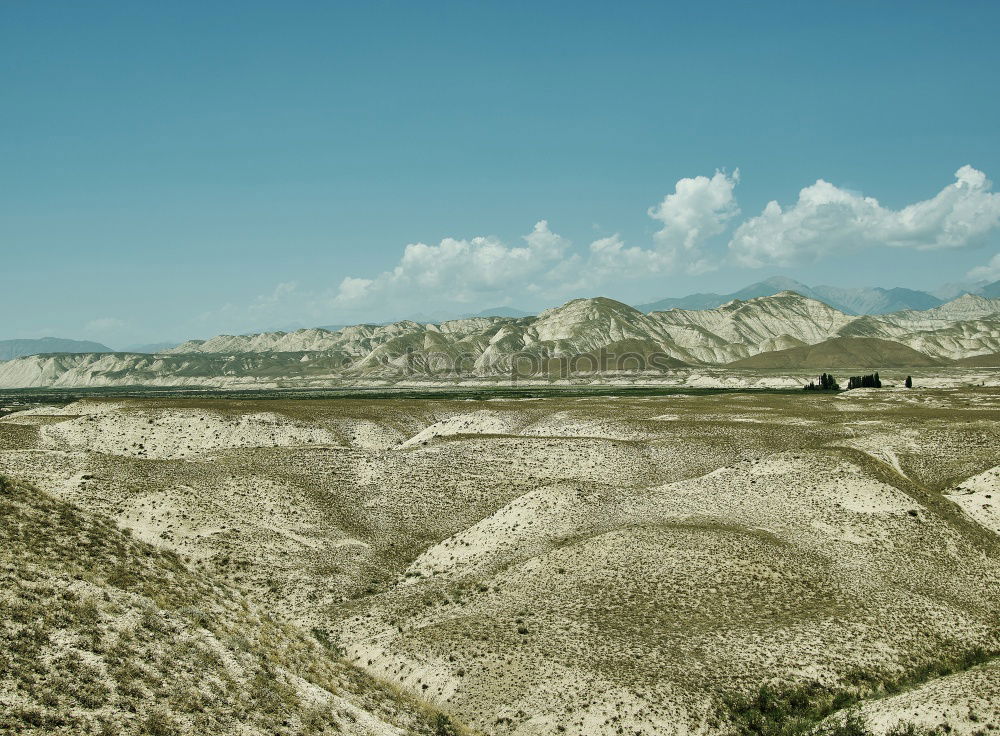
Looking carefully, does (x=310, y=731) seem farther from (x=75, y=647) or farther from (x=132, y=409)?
(x=132, y=409)

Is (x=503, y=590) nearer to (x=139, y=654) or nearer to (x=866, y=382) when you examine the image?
(x=139, y=654)

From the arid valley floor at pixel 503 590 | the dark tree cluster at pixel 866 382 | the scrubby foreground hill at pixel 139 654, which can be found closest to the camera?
the scrubby foreground hill at pixel 139 654

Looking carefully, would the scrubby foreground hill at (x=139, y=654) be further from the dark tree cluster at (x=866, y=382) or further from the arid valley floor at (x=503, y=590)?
the dark tree cluster at (x=866, y=382)

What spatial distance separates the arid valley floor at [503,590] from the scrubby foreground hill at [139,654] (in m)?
0.09

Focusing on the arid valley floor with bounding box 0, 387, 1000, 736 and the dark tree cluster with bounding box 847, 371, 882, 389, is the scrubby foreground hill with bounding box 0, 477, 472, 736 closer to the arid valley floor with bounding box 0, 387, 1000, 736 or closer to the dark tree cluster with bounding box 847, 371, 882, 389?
the arid valley floor with bounding box 0, 387, 1000, 736

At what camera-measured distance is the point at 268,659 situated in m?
22.0

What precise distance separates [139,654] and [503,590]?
16.8 meters

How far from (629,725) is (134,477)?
38.6 m

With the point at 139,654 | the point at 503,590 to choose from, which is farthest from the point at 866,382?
the point at 139,654

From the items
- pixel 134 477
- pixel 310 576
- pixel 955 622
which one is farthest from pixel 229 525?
pixel 955 622

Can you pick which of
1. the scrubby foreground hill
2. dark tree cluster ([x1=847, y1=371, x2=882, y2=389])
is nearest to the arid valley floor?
the scrubby foreground hill

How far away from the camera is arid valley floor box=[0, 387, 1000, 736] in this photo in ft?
65.1

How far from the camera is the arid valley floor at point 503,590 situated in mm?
19844

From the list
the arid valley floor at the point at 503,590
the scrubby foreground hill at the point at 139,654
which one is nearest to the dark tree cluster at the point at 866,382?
the arid valley floor at the point at 503,590
